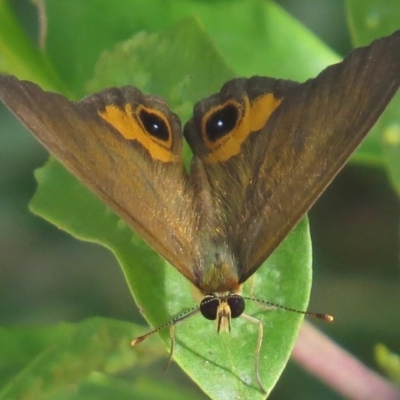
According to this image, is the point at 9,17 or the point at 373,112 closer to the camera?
the point at 373,112

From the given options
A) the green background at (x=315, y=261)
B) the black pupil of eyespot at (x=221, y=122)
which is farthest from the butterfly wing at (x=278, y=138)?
the green background at (x=315, y=261)

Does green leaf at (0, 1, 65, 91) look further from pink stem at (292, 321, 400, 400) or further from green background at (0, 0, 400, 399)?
green background at (0, 0, 400, 399)

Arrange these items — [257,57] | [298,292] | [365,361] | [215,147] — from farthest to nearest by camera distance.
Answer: [365,361]
[257,57]
[215,147]
[298,292]

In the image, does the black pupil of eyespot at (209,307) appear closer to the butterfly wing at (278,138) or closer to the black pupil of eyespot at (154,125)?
the butterfly wing at (278,138)

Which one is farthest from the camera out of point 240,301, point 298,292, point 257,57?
point 257,57

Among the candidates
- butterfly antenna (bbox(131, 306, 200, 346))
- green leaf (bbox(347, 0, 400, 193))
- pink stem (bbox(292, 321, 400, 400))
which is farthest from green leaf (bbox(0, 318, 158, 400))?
green leaf (bbox(347, 0, 400, 193))

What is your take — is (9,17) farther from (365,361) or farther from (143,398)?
(365,361)

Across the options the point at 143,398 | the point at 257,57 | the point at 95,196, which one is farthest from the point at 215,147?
the point at 143,398
